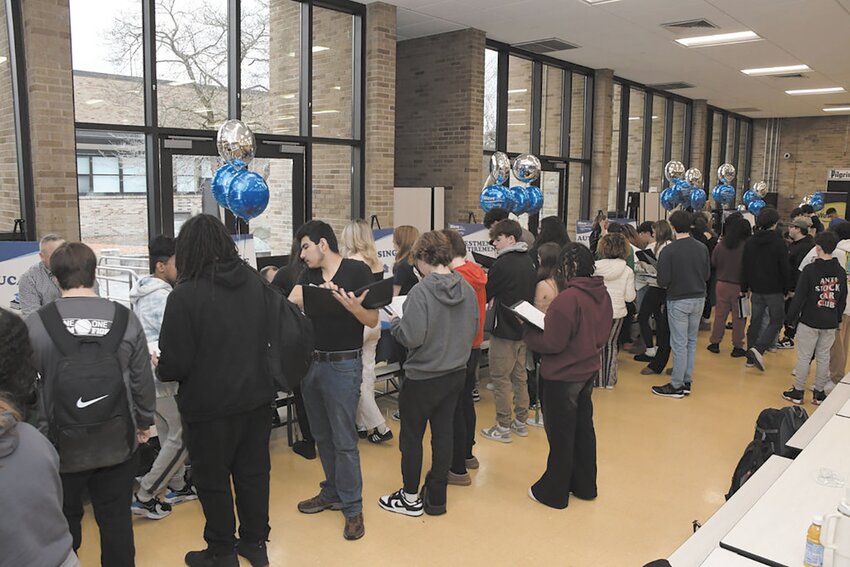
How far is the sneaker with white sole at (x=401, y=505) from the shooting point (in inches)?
145

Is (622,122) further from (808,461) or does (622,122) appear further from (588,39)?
(808,461)

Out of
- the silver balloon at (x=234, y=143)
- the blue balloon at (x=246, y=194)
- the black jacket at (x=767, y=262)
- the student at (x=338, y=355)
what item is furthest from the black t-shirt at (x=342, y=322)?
the black jacket at (x=767, y=262)

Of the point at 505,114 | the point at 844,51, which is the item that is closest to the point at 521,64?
the point at 505,114

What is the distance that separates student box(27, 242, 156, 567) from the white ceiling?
6349 millimetres

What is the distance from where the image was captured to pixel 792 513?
222cm

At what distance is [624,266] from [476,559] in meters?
3.27

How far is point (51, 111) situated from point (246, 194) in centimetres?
191

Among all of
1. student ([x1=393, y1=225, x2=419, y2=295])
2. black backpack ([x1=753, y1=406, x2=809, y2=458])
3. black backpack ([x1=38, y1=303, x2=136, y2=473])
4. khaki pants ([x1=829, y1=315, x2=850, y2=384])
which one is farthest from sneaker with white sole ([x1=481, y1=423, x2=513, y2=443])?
khaki pants ([x1=829, y1=315, x2=850, y2=384])

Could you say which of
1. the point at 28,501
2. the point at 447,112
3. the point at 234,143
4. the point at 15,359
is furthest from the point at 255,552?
the point at 447,112

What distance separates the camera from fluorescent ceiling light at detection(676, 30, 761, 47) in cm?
904

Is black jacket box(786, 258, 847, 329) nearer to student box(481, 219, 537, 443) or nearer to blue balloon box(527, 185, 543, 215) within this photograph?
student box(481, 219, 537, 443)

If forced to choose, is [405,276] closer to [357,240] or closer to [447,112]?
[357,240]

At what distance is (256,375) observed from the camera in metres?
2.82

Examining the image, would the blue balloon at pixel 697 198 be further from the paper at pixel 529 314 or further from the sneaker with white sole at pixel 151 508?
the sneaker with white sole at pixel 151 508
